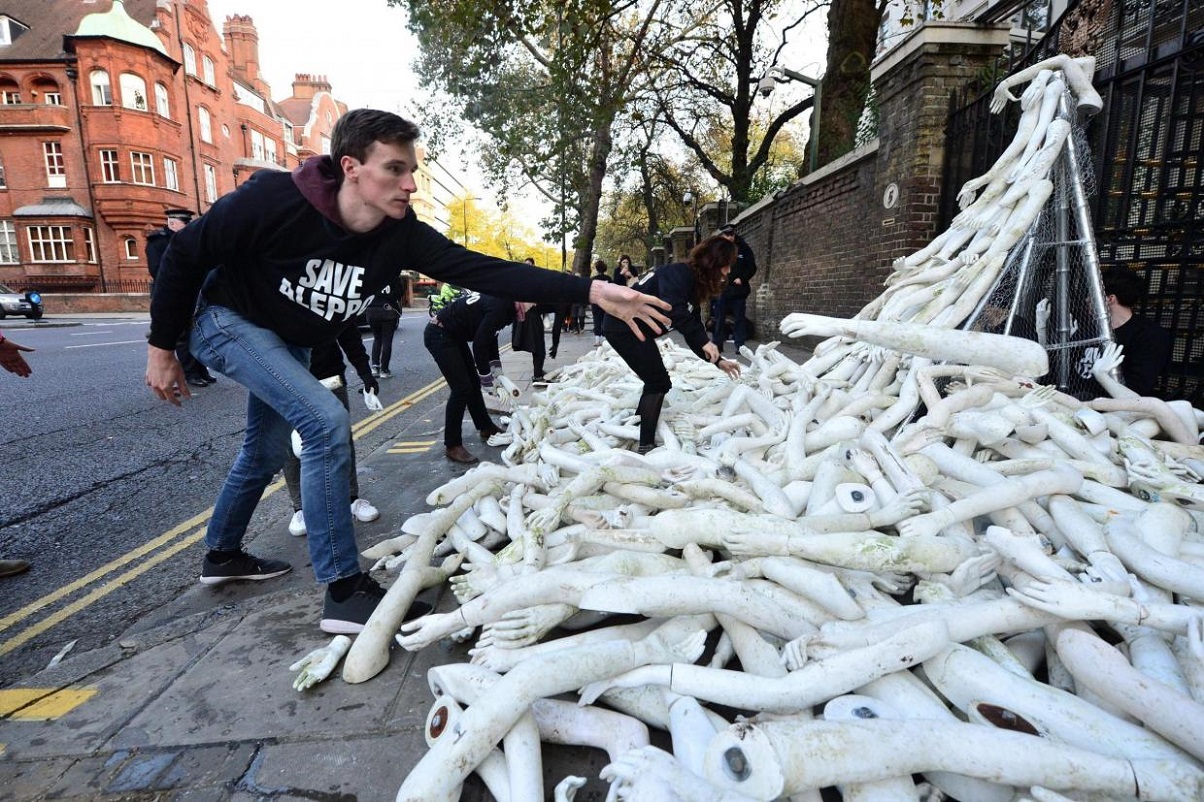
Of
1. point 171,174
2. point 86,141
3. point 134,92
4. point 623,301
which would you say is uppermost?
point 134,92

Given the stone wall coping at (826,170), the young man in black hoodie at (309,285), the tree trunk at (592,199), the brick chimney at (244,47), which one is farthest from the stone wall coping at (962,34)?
the brick chimney at (244,47)

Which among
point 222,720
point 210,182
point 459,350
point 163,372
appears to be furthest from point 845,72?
point 210,182

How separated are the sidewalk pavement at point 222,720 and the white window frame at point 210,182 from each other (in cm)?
4135

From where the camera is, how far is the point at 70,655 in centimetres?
223

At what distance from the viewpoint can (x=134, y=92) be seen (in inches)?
1204

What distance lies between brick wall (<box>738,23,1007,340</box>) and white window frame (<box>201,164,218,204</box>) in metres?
37.2

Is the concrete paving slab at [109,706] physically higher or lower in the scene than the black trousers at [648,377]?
lower

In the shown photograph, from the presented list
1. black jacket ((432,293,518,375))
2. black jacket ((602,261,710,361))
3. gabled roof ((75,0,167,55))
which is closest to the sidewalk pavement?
black jacket ((602,261,710,361))

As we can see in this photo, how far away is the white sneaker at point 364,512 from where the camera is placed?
135 inches

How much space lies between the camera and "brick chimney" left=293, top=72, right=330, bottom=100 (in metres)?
53.8

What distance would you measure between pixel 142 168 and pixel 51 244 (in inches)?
229

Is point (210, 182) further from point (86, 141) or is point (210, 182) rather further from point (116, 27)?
point (116, 27)

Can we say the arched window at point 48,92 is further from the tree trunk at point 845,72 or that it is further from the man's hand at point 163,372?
the man's hand at point 163,372

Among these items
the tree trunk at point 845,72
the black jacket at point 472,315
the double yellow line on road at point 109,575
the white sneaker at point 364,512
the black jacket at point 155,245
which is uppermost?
the tree trunk at point 845,72
